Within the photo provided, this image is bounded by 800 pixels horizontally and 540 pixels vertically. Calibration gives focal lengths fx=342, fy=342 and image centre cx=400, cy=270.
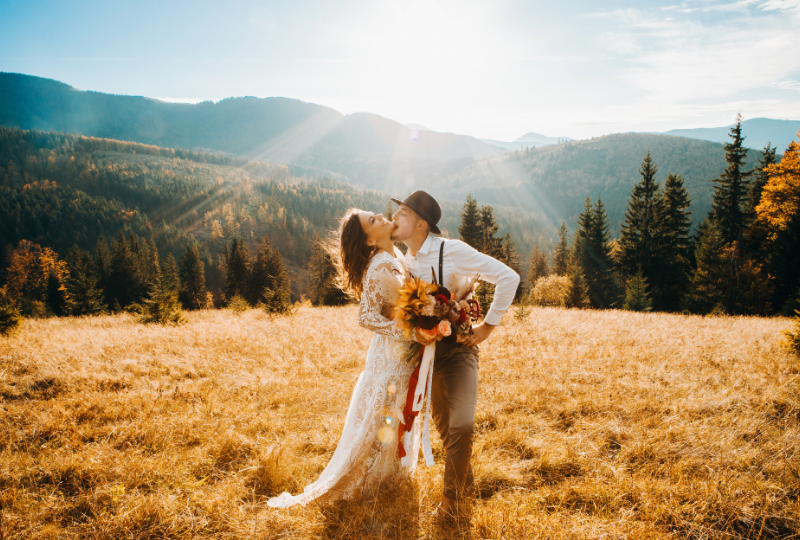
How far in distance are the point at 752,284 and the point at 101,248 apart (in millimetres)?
69959

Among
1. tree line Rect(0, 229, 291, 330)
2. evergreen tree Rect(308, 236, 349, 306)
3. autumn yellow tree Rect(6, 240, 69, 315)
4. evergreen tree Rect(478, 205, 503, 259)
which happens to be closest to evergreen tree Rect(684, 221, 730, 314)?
evergreen tree Rect(478, 205, 503, 259)

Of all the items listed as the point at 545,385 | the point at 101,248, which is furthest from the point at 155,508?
the point at 101,248

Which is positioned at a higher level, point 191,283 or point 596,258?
point 596,258

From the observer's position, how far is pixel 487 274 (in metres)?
3.08

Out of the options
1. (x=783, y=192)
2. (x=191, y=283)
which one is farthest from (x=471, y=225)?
(x=191, y=283)

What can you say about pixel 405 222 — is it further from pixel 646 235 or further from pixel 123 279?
pixel 123 279

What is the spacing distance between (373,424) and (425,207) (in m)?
2.09

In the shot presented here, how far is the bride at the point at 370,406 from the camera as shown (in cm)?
319

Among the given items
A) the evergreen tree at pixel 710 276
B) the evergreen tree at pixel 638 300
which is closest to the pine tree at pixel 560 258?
the evergreen tree at pixel 710 276

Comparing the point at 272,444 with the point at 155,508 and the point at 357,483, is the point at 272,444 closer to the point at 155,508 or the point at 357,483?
the point at 155,508

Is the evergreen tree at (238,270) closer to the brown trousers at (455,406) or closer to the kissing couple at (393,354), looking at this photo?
the kissing couple at (393,354)

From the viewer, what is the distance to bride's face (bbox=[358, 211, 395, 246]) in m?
3.22

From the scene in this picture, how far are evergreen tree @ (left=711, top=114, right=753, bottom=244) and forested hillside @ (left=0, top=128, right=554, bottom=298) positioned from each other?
212 ft

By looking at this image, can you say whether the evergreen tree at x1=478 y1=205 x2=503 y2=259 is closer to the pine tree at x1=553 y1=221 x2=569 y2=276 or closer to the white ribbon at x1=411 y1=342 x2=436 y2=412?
the pine tree at x1=553 y1=221 x2=569 y2=276
